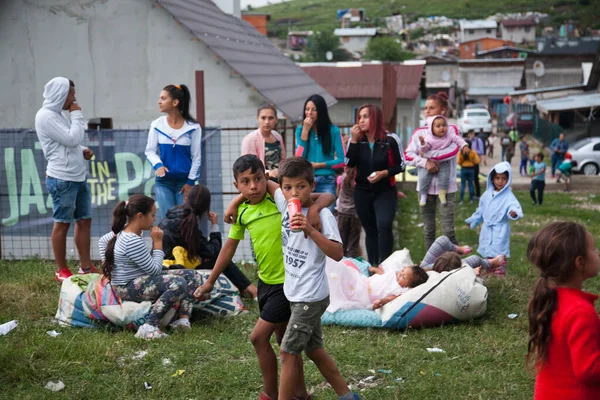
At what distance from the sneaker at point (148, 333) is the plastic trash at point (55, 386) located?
37.0 inches

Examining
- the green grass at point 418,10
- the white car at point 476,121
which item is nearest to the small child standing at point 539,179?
the white car at point 476,121

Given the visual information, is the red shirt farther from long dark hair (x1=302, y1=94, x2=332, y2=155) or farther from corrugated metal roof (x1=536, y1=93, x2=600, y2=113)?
corrugated metal roof (x1=536, y1=93, x2=600, y2=113)

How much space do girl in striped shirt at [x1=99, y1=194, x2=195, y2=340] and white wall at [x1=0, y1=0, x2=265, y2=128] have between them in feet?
23.0

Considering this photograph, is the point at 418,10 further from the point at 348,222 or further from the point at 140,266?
the point at 140,266

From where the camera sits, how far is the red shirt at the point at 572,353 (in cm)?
286

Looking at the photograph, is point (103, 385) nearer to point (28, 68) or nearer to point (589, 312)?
point (589, 312)

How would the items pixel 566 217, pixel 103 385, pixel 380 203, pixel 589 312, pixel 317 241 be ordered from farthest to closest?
1. pixel 566 217
2. pixel 380 203
3. pixel 103 385
4. pixel 317 241
5. pixel 589 312

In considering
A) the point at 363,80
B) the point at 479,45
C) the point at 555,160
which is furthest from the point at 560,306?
the point at 479,45

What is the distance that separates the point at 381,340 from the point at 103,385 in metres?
2.15


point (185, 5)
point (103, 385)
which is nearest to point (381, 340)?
point (103, 385)

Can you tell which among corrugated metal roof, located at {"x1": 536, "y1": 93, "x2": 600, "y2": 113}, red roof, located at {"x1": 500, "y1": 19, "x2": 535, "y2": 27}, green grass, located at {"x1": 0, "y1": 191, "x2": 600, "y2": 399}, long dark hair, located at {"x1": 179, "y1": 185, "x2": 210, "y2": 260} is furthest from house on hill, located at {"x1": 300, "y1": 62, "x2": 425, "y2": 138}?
red roof, located at {"x1": 500, "y1": 19, "x2": 535, "y2": 27}

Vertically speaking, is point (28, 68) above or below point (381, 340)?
above

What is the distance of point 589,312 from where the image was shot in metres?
2.93

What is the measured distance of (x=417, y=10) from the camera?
172625mm
